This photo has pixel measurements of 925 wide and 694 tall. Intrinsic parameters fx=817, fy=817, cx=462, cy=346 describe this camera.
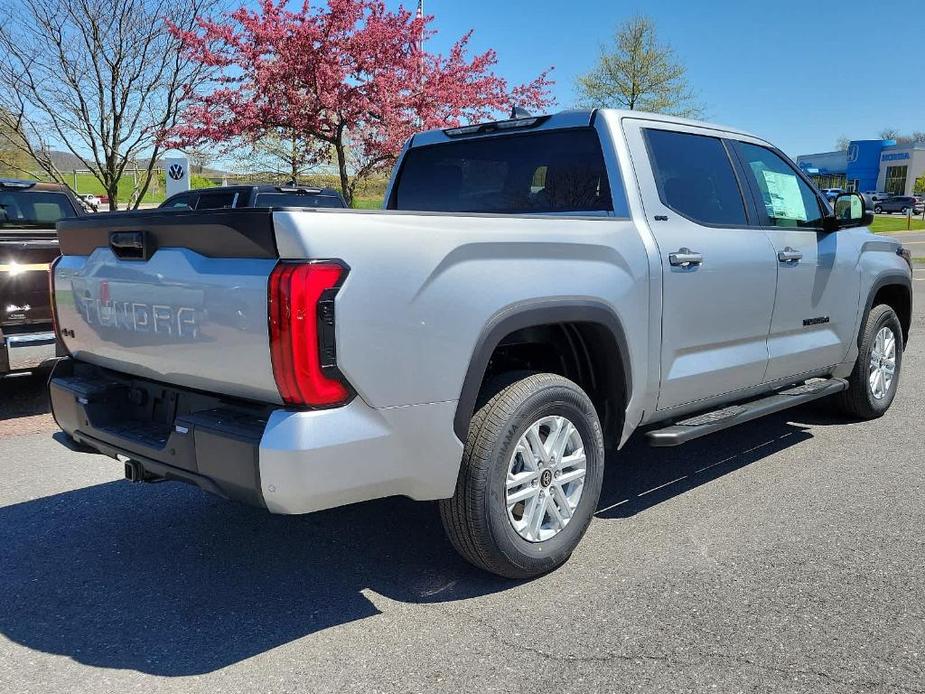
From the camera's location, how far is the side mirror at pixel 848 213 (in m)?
5.16

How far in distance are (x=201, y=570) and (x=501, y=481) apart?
142cm

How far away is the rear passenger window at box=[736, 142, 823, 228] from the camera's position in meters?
4.80

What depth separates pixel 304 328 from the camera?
8.45ft

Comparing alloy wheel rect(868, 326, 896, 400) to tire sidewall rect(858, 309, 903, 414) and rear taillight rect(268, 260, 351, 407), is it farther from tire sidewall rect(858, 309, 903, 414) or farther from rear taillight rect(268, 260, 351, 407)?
rear taillight rect(268, 260, 351, 407)

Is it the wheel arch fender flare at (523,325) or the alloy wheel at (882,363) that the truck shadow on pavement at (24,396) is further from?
the alloy wheel at (882,363)

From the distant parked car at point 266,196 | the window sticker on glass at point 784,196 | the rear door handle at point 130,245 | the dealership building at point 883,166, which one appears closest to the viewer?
the rear door handle at point 130,245

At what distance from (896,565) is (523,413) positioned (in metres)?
1.80

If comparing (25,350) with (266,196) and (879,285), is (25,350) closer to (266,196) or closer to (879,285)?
(266,196)

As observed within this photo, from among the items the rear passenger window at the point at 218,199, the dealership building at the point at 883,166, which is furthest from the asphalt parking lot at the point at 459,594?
the dealership building at the point at 883,166

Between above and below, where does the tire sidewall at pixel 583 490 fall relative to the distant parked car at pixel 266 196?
below

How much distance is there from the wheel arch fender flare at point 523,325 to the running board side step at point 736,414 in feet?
1.37

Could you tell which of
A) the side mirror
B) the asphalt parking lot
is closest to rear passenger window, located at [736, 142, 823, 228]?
the side mirror

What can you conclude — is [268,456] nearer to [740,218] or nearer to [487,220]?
[487,220]

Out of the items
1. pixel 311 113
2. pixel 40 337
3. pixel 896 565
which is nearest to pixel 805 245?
pixel 896 565
